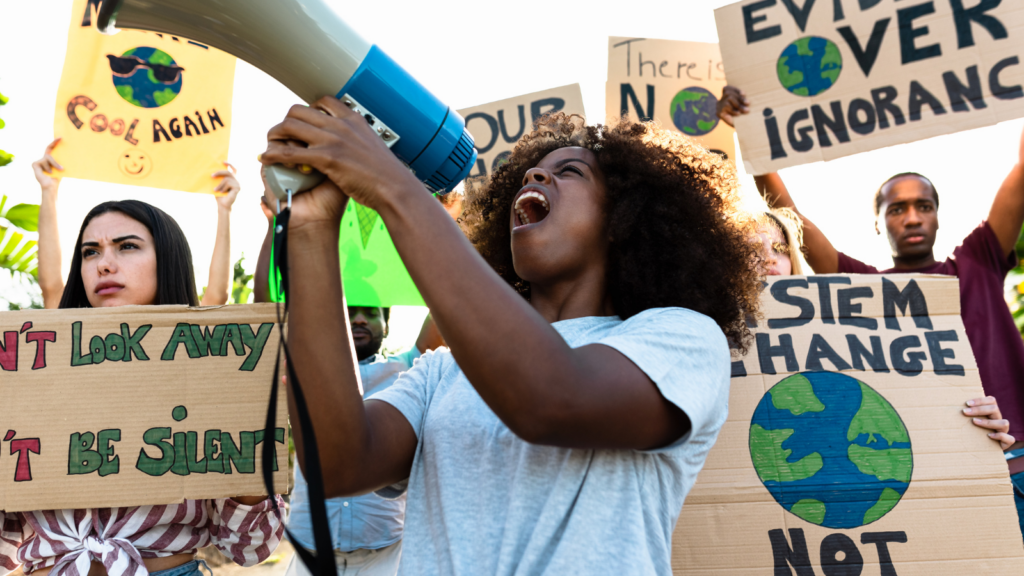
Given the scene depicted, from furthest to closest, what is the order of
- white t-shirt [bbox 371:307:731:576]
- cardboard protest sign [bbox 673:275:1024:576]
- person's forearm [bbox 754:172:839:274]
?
person's forearm [bbox 754:172:839:274], cardboard protest sign [bbox 673:275:1024:576], white t-shirt [bbox 371:307:731:576]

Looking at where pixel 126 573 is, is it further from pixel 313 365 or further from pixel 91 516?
pixel 313 365

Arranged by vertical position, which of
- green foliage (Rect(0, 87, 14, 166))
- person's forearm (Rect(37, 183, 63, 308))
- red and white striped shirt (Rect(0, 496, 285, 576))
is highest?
green foliage (Rect(0, 87, 14, 166))

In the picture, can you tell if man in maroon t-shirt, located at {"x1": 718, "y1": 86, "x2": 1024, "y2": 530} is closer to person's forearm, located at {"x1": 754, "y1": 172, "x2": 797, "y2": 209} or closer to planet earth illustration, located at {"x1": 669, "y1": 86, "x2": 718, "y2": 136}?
person's forearm, located at {"x1": 754, "y1": 172, "x2": 797, "y2": 209}

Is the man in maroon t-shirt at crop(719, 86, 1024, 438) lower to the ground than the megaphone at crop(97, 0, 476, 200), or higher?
lower

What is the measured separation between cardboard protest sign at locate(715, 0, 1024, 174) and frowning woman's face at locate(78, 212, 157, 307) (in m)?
2.36

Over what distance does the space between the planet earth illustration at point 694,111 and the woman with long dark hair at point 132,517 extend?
246 centimetres

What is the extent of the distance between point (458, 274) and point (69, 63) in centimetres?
272

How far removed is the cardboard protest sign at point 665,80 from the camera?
3.70m

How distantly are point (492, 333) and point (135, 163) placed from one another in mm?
2469

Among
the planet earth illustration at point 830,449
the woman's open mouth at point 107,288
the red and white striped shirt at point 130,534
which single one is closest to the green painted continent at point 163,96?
the woman's open mouth at point 107,288

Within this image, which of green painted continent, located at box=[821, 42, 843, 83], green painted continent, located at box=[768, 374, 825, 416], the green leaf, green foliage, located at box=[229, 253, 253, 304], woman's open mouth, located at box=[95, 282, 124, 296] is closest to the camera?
green painted continent, located at box=[768, 374, 825, 416]

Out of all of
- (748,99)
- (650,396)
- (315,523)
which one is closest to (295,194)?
(315,523)

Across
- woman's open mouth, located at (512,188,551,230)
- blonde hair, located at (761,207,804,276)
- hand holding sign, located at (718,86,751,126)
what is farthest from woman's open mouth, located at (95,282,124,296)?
hand holding sign, located at (718,86,751,126)

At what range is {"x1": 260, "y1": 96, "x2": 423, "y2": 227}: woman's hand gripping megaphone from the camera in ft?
3.21
